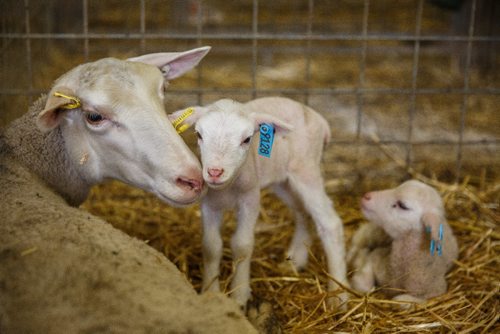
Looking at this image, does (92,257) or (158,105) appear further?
(158,105)

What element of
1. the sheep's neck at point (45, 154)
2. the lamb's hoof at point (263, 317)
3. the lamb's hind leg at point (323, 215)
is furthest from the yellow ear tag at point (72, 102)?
the lamb's hind leg at point (323, 215)

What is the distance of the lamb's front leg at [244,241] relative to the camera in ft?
11.3

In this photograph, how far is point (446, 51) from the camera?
8.55 metres

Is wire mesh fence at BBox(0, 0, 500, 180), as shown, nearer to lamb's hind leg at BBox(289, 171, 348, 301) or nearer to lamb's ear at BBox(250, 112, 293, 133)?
lamb's hind leg at BBox(289, 171, 348, 301)

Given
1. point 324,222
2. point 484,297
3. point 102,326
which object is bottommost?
point 484,297

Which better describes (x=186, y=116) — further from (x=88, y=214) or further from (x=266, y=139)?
(x=88, y=214)

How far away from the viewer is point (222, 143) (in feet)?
9.73

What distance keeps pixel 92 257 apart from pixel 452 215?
333 cm

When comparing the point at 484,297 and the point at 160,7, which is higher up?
the point at 160,7

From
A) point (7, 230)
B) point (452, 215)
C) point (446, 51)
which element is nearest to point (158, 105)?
point (7, 230)

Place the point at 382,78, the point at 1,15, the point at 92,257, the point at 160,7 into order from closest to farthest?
the point at 92,257 < the point at 1,15 < the point at 382,78 < the point at 160,7

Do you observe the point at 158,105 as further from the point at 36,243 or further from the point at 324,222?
the point at 324,222

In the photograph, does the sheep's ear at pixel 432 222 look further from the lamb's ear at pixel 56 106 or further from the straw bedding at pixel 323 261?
the lamb's ear at pixel 56 106

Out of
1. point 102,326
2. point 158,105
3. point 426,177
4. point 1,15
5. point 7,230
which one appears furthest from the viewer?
point 426,177
